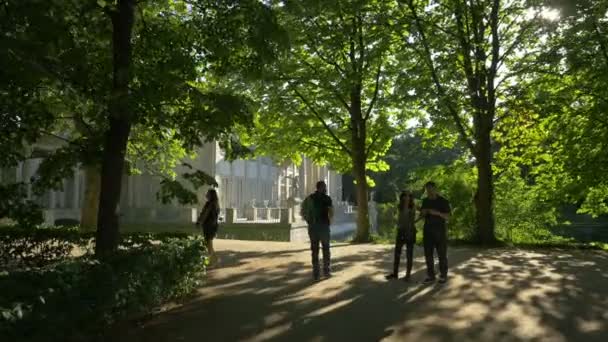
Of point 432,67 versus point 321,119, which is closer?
point 432,67

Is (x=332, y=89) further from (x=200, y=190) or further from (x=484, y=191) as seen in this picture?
(x=200, y=190)

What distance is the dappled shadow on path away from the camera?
604cm

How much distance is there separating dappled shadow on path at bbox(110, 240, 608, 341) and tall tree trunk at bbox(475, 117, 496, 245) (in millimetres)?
5422

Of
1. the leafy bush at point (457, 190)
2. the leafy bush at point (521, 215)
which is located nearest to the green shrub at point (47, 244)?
the leafy bush at point (457, 190)

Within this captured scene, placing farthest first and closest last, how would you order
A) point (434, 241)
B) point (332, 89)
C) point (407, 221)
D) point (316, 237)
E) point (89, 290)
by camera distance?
point (332, 89), point (316, 237), point (407, 221), point (434, 241), point (89, 290)

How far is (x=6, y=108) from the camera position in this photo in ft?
21.8

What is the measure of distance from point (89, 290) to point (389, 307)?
383 centimetres

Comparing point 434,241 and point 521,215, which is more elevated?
point 521,215

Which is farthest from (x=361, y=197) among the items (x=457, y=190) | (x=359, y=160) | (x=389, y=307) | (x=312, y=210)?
(x=389, y=307)

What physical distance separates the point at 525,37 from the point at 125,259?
1531 cm

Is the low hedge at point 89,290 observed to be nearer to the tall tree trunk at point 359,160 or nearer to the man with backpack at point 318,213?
the man with backpack at point 318,213

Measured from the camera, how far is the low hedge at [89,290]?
14.4 feet

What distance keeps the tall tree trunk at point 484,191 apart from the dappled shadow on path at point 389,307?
5422 millimetres

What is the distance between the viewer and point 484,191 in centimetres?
1767
